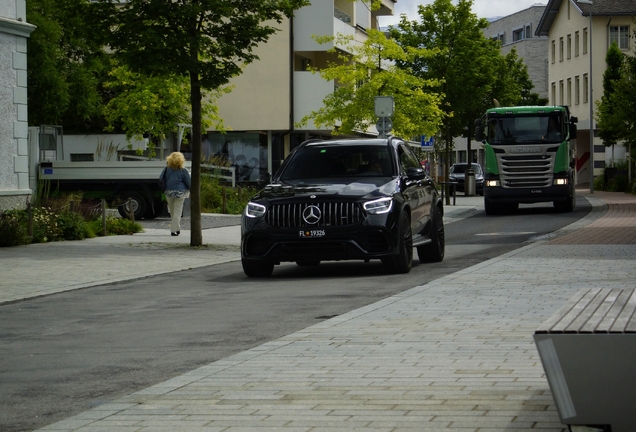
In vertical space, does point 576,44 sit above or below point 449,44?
above

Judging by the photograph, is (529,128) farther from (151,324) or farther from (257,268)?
(151,324)

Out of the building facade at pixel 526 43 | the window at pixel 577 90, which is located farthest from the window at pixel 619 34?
the building facade at pixel 526 43

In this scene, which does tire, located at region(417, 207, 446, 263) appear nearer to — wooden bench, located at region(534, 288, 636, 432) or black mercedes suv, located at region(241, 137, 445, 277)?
black mercedes suv, located at region(241, 137, 445, 277)

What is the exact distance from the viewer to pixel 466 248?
831 inches

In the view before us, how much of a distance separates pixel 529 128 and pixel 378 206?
66.9 feet

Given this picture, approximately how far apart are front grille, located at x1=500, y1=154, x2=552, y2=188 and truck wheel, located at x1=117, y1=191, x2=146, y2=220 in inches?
403

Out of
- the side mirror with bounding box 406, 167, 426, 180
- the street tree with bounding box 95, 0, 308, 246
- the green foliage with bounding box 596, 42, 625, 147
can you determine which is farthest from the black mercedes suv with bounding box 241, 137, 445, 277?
the green foliage with bounding box 596, 42, 625, 147

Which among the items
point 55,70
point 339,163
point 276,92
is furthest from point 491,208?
point 339,163

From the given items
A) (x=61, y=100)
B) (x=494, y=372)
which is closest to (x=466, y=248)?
(x=494, y=372)

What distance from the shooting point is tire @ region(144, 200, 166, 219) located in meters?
31.6

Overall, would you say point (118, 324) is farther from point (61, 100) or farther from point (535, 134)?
point (61, 100)

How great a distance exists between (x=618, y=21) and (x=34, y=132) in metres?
54.3

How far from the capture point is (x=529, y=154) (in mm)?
34375

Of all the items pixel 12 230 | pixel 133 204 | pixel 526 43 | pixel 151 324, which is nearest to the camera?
pixel 151 324
